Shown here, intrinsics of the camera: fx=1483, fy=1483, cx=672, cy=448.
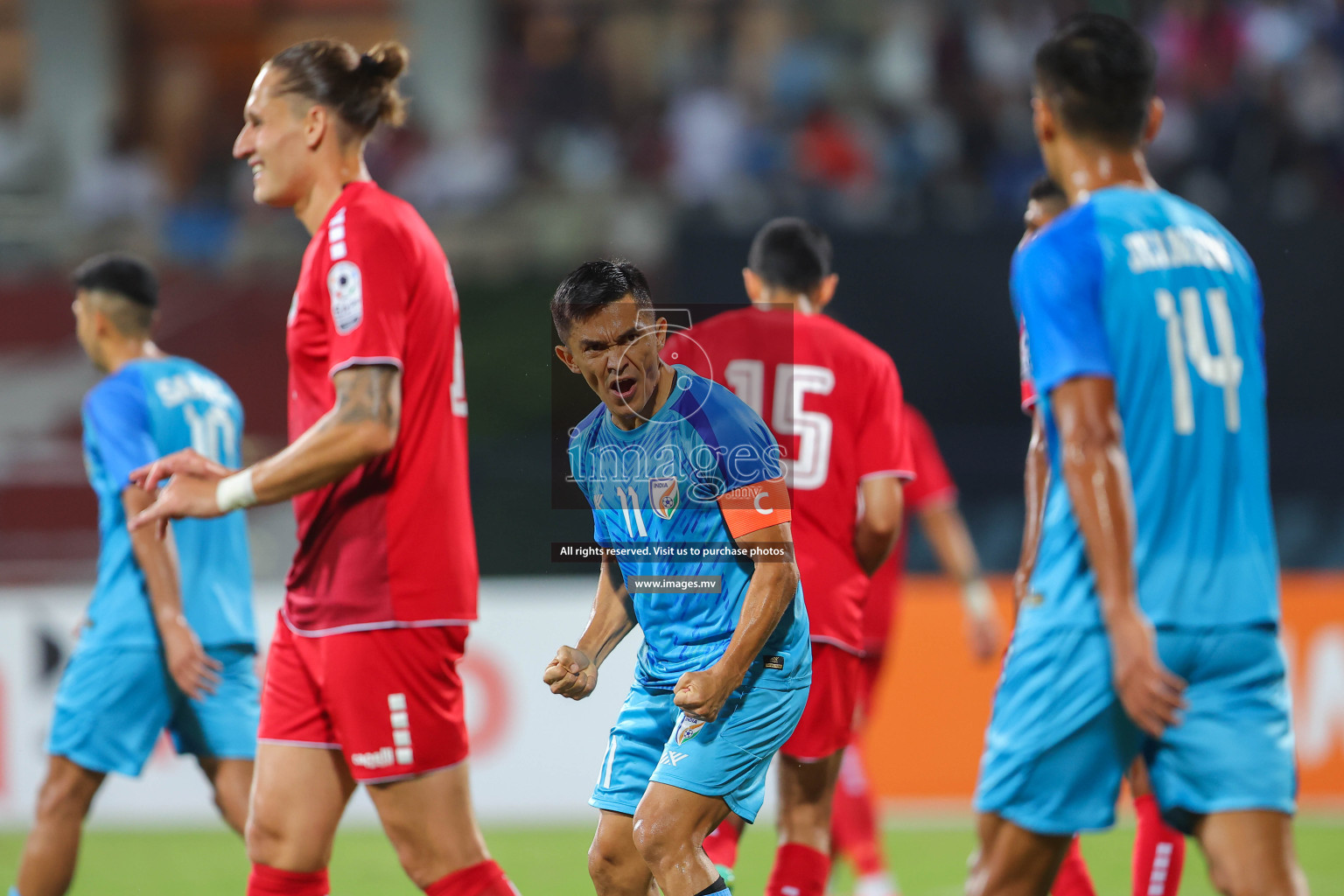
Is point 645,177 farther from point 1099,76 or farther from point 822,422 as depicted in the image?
point 1099,76

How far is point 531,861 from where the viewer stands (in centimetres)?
745

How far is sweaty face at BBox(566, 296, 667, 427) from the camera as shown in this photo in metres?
3.47

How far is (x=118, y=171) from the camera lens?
1528cm

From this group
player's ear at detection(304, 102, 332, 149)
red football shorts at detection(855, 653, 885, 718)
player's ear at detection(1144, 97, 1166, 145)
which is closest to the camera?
player's ear at detection(1144, 97, 1166, 145)

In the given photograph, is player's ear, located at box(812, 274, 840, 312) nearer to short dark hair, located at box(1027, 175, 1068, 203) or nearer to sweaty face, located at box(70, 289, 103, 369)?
short dark hair, located at box(1027, 175, 1068, 203)

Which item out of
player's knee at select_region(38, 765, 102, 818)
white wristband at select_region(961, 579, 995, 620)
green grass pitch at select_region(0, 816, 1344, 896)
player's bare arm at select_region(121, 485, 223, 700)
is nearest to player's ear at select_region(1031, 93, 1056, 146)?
player's bare arm at select_region(121, 485, 223, 700)

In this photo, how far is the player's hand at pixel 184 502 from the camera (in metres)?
3.37

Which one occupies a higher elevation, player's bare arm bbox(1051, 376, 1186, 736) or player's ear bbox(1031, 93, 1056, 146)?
player's ear bbox(1031, 93, 1056, 146)

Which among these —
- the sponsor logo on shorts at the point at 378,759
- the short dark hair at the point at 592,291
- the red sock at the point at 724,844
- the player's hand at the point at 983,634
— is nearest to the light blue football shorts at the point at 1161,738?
the short dark hair at the point at 592,291

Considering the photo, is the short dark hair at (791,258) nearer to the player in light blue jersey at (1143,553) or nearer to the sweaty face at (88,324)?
the player in light blue jersey at (1143,553)

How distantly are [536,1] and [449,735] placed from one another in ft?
44.3

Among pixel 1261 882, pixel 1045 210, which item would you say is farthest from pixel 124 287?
pixel 1261 882

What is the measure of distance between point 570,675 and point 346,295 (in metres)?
1.04

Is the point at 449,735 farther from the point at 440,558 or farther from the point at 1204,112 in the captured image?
the point at 1204,112
